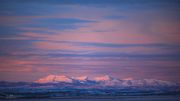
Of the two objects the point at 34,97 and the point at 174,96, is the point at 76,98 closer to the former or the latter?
the point at 34,97

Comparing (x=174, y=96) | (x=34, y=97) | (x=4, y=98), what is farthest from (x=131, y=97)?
(x=4, y=98)

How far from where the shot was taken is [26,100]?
23.6 m

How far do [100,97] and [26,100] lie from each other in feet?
13.4

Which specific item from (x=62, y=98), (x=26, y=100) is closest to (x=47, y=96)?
(x=62, y=98)

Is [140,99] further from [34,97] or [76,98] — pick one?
[34,97]

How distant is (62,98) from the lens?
85.0 ft

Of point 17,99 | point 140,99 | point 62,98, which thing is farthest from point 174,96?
point 17,99

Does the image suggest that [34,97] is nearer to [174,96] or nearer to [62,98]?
[62,98]

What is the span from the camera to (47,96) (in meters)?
25.8

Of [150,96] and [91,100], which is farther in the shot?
[150,96]

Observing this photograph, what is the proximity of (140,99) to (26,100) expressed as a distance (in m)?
5.24

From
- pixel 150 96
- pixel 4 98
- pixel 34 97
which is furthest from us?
pixel 150 96

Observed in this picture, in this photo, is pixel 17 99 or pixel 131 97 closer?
pixel 17 99

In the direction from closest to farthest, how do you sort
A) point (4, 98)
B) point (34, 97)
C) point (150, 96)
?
1. point (4, 98)
2. point (34, 97)
3. point (150, 96)
